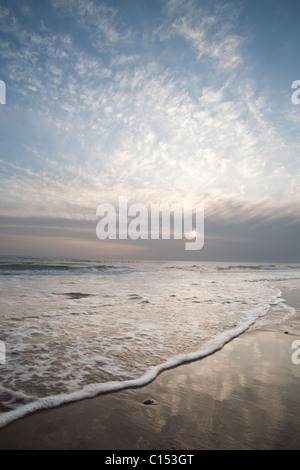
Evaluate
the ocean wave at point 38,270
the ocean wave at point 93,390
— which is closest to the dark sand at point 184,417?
the ocean wave at point 93,390

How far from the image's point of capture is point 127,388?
291 centimetres

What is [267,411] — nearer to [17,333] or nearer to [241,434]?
[241,434]

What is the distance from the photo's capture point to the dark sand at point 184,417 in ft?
6.61

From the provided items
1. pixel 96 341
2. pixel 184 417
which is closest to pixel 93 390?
pixel 184 417

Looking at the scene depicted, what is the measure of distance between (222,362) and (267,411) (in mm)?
1265

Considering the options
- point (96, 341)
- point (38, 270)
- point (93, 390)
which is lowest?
point (38, 270)

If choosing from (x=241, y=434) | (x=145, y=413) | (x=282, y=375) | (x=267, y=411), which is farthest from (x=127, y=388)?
(x=282, y=375)

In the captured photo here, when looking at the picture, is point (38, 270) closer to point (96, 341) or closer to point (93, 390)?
point (96, 341)

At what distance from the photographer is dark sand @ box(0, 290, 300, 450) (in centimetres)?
201

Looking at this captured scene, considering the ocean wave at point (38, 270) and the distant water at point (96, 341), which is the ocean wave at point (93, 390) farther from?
the ocean wave at point (38, 270)

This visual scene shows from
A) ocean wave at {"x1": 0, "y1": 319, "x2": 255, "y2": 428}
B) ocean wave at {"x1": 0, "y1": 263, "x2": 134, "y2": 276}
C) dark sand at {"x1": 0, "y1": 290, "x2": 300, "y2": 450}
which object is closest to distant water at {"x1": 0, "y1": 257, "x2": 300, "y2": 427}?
ocean wave at {"x1": 0, "y1": 319, "x2": 255, "y2": 428}

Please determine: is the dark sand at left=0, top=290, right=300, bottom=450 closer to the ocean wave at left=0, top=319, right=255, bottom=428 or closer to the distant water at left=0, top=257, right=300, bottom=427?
the ocean wave at left=0, top=319, right=255, bottom=428

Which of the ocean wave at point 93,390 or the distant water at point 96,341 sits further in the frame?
the distant water at point 96,341

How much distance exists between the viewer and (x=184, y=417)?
2361mm
